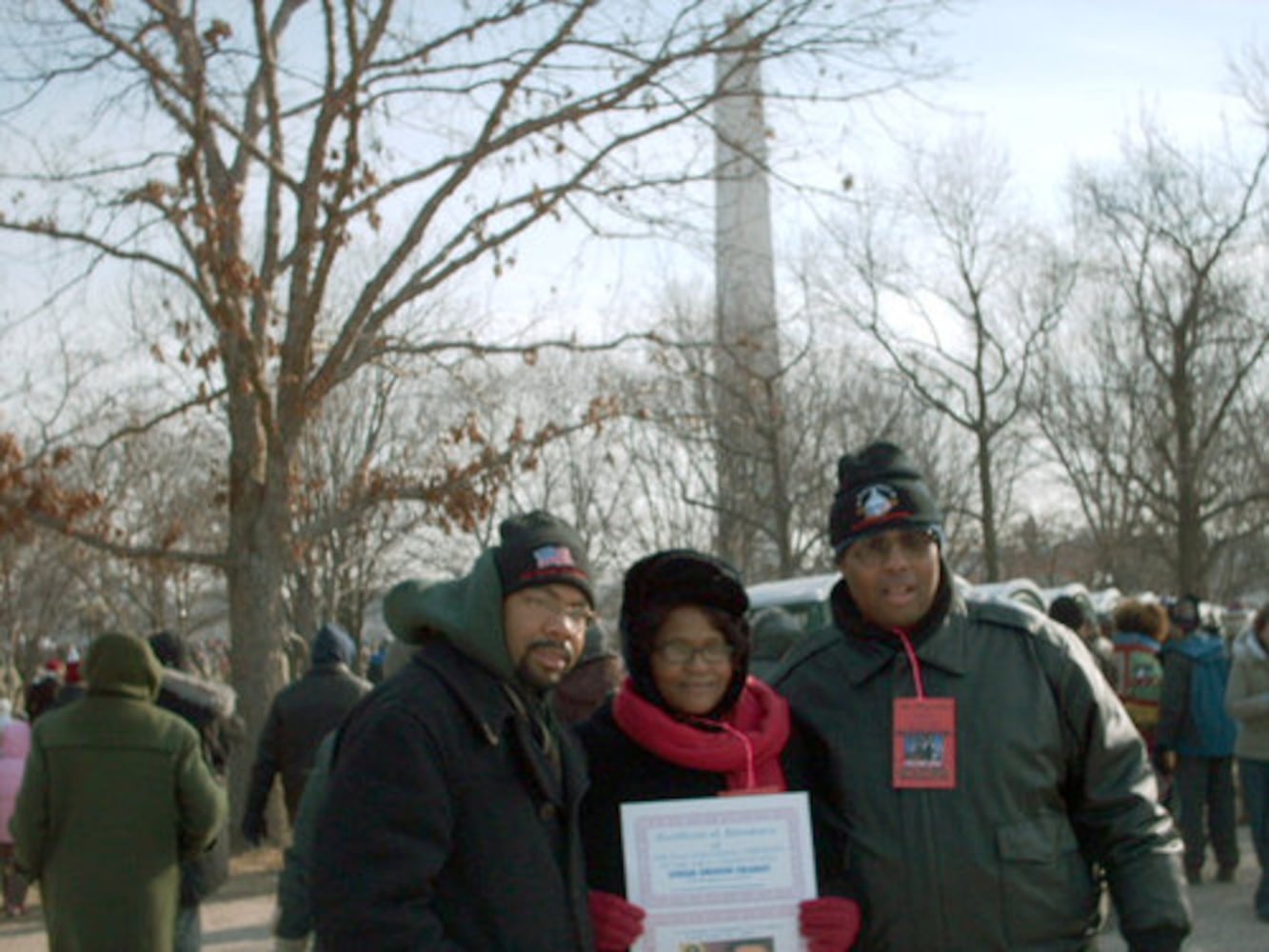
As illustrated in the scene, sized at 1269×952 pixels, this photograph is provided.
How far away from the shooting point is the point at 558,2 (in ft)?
40.9

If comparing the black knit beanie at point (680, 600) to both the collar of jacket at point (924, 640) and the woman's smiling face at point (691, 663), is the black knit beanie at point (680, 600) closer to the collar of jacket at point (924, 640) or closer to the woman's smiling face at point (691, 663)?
the woman's smiling face at point (691, 663)

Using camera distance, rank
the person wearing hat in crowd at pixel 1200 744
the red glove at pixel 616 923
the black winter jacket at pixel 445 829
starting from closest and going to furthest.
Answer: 1. the black winter jacket at pixel 445 829
2. the red glove at pixel 616 923
3. the person wearing hat in crowd at pixel 1200 744

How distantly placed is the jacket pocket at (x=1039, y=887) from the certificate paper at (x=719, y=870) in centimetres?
46

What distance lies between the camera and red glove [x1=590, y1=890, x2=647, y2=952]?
319 centimetres

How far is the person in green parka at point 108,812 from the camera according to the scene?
6.02m

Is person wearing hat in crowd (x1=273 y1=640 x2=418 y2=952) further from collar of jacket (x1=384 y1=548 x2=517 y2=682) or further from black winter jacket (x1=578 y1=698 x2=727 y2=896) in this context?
collar of jacket (x1=384 y1=548 x2=517 y2=682)

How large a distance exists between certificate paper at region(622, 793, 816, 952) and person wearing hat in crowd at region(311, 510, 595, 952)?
26cm

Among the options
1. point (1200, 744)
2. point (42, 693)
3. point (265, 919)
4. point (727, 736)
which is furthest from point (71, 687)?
point (727, 736)

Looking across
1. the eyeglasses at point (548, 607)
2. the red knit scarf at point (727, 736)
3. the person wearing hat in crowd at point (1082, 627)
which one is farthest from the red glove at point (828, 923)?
the person wearing hat in crowd at point (1082, 627)

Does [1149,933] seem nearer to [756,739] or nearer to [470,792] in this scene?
[756,739]

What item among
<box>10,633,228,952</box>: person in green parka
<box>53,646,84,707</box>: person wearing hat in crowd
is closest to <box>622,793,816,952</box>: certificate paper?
<box>10,633,228,952</box>: person in green parka

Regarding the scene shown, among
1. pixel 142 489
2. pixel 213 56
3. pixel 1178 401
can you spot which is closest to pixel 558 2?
pixel 213 56

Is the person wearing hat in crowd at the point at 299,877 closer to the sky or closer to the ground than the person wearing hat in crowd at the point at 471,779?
closer to the ground

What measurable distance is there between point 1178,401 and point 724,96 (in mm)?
18505
